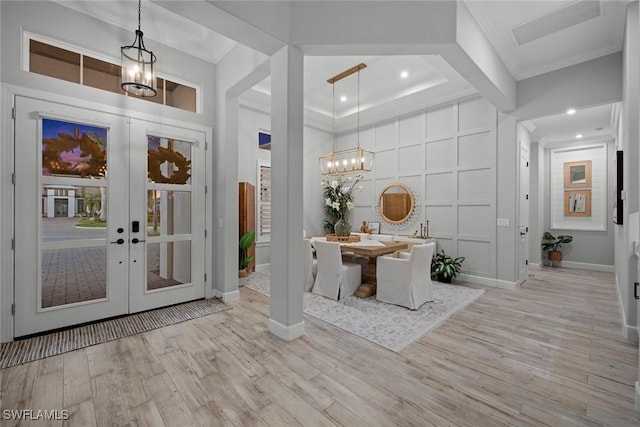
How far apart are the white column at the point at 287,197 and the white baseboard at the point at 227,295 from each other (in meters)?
1.19

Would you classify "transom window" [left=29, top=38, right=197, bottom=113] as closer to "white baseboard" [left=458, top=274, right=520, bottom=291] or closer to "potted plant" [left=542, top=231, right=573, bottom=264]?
"white baseboard" [left=458, top=274, right=520, bottom=291]

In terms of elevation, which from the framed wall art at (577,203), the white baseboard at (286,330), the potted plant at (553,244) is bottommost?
the white baseboard at (286,330)

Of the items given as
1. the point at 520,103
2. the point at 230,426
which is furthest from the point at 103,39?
the point at 520,103

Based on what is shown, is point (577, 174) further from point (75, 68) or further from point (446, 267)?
point (75, 68)

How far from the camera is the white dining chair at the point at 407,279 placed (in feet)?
11.6

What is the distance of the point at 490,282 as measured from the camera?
4.74m

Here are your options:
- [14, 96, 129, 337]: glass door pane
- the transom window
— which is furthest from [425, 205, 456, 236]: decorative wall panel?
[14, 96, 129, 337]: glass door pane

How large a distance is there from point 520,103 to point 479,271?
2785 millimetres

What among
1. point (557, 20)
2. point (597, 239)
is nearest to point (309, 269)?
point (557, 20)

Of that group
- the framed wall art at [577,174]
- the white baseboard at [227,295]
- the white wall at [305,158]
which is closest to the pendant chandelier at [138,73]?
the white baseboard at [227,295]

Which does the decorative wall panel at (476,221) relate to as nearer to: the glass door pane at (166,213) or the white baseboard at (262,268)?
the white baseboard at (262,268)

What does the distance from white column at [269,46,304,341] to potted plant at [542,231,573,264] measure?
6.58 m

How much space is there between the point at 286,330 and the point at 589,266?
707 centimetres

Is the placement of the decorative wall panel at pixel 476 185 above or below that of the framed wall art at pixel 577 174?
below
